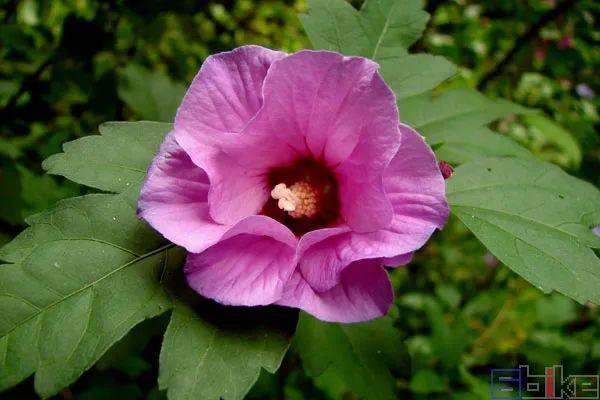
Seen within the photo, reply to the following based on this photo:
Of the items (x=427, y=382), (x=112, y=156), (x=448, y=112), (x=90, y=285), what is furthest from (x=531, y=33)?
(x=90, y=285)

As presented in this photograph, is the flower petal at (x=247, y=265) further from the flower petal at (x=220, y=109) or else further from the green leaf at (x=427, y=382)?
the green leaf at (x=427, y=382)

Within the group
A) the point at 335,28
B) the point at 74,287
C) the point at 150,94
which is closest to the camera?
the point at 74,287

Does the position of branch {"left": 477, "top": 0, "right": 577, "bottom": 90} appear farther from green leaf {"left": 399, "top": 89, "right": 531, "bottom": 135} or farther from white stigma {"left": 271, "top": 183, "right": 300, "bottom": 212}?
white stigma {"left": 271, "top": 183, "right": 300, "bottom": 212}

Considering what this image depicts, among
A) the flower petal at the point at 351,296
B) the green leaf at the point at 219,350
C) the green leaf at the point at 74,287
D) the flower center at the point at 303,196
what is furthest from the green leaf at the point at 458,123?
the green leaf at the point at 74,287

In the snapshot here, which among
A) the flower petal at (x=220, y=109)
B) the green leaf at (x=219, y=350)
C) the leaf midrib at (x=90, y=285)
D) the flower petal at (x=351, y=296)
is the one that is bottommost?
the green leaf at (x=219, y=350)

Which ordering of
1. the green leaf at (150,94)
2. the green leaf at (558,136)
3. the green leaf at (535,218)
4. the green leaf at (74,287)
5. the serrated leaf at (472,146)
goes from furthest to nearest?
the green leaf at (558,136)
the green leaf at (150,94)
the serrated leaf at (472,146)
the green leaf at (535,218)
the green leaf at (74,287)

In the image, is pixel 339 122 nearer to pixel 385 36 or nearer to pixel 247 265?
pixel 247 265

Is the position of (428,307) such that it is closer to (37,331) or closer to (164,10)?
(164,10)

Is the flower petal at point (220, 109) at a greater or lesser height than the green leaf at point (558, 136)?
greater
